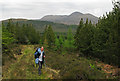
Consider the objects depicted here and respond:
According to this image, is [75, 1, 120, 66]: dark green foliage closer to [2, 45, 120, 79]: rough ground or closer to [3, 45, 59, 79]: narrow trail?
A: [2, 45, 120, 79]: rough ground

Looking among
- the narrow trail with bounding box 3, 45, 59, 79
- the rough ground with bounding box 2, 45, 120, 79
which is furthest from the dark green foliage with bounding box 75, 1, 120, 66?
the narrow trail with bounding box 3, 45, 59, 79

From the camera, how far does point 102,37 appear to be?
70.2 ft

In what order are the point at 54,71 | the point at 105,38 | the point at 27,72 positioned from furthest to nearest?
the point at 105,38 → the point at 54,71 → the point at 27,72

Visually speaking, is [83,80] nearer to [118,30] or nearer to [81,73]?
[81,73]

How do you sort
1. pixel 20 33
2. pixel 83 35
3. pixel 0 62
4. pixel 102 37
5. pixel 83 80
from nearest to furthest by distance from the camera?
pixel 83 80 → pixel 0 62 → pixel 102 37 → pixel 83 35 → pixel 20 33

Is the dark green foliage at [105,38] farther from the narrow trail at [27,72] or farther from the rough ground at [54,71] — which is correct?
the narrow trail at [27,72]

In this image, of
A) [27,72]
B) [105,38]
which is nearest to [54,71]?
[27,72]

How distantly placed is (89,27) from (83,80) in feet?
69.8

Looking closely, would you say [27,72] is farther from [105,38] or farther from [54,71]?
[105,38]

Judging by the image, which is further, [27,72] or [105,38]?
[105,38]

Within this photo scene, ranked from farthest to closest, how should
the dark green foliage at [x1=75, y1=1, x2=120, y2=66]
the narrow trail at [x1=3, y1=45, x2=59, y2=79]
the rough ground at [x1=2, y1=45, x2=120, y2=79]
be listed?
the dark green foliage at [x1=75, y1=1, x2=120, y2=66], the narrow trail at [x1=3, y1=45, x2=59, y2=79], the rough ground at [x1=2, y1=45, x2=120, y2=79]

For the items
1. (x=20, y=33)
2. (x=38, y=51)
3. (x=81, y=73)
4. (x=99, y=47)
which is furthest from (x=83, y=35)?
(x=20, y=33)

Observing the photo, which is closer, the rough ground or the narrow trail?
the rough ground

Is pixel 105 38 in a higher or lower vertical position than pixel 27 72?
higher
